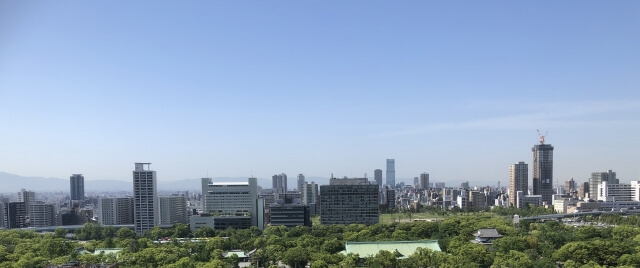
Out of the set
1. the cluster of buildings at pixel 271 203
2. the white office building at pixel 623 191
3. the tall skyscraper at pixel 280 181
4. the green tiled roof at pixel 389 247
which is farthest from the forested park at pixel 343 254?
the tall skyscraper at pixel 280 181

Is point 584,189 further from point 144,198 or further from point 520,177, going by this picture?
point 144,198

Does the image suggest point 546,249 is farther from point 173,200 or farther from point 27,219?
point 27,219

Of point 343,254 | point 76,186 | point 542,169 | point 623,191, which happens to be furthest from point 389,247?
point 76,186

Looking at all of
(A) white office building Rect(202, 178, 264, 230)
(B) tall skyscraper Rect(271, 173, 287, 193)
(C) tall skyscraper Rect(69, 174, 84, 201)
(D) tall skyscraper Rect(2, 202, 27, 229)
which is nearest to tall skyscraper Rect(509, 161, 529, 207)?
(A) white office building Rect(202, 178, 264, 230)

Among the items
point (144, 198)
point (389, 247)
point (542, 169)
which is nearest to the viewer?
point (389, 247)

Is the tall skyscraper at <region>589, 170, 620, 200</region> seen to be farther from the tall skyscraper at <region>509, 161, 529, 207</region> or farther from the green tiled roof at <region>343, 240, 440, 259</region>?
the green tiled roof at <region>343, 240, 440, 259</region>

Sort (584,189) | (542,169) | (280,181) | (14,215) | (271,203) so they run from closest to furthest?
(14,215)
(271,203)
(584,189)
(542,169)
(280,181)

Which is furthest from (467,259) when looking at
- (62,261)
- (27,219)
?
(27,219)
